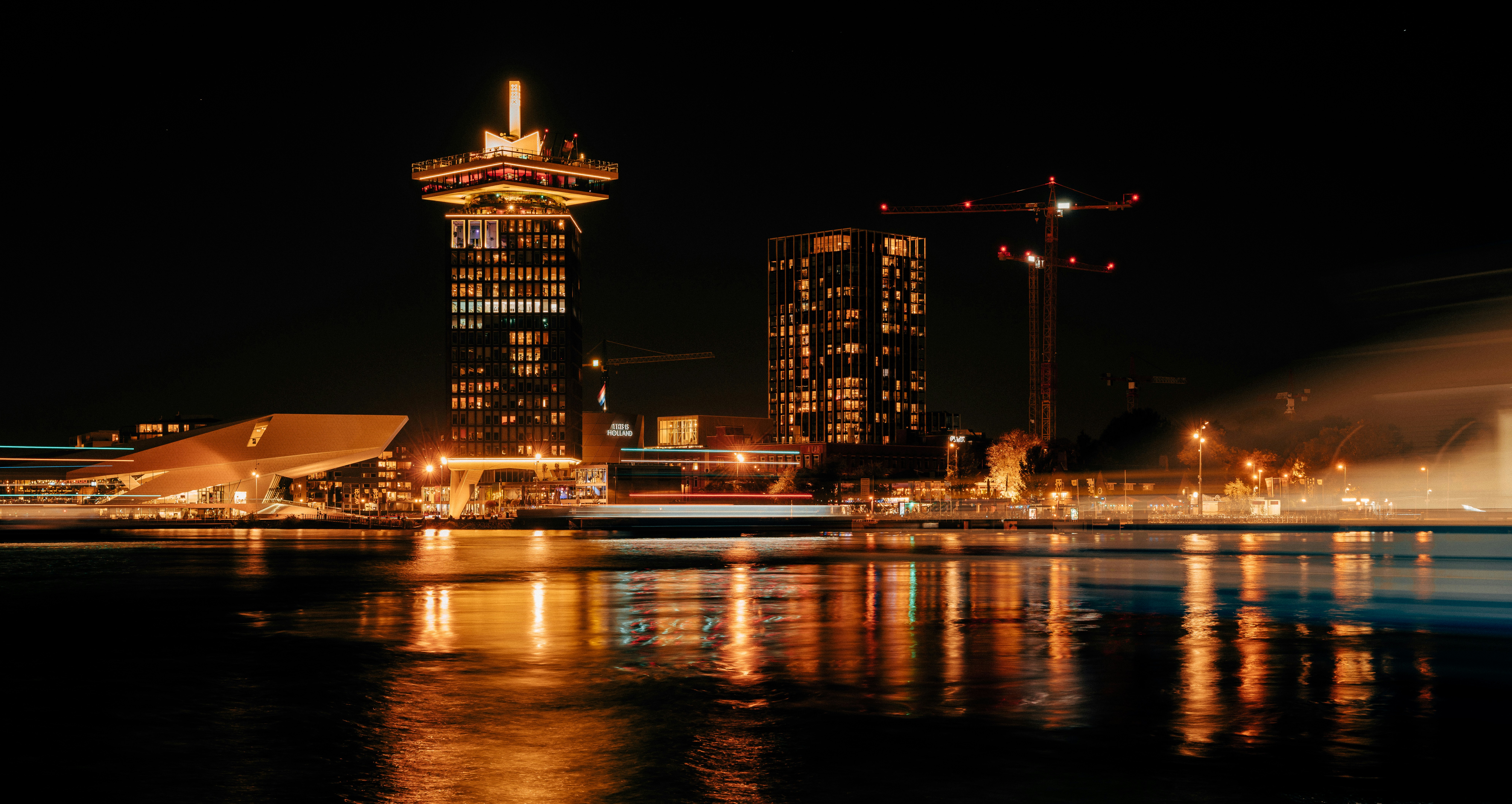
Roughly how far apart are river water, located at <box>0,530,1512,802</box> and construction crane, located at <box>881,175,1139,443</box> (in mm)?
149529

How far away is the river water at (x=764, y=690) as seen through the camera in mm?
9312

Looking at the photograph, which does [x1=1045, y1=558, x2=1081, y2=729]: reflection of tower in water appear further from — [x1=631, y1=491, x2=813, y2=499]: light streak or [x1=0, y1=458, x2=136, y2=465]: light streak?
[x1=0, y1=458, x2=136, y2=465]: light streak

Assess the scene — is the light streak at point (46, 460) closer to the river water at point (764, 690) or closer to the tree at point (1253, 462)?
the river water at point (764, 690)

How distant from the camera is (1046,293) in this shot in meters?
178

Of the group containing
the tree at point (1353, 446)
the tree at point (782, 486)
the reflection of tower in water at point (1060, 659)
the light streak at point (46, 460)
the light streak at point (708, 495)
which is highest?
the tree at point (1353, 446)

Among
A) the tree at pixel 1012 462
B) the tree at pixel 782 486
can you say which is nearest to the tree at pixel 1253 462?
the tree at pixel 1012 462

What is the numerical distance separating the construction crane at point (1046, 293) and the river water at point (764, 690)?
491 ft

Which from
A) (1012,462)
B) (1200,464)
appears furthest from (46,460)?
(1200,464)

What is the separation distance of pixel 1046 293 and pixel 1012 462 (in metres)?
45.7

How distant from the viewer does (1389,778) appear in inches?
365

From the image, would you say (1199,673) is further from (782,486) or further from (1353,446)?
(782,486)

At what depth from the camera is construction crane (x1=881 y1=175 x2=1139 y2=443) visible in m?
176

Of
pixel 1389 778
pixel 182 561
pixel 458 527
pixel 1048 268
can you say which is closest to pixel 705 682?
pixel 1389 778

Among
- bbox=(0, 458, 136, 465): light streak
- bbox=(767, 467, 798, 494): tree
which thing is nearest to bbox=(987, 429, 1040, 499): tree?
bbox=(767, 467, 798, 494): tree
